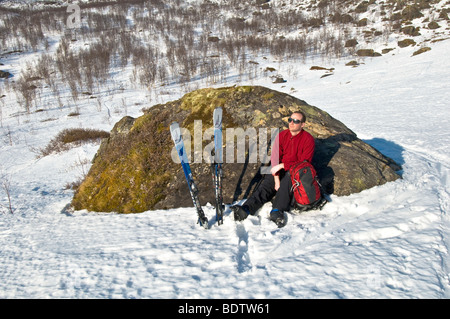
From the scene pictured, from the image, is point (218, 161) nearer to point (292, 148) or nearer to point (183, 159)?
point (183, 159)

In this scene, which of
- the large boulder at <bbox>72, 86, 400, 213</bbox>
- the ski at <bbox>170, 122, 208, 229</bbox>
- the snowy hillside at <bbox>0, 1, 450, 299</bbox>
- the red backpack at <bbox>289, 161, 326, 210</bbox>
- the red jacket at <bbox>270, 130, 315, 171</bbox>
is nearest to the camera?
the snowy hillside at <bbox>0, 1, 450, 299</bbox>

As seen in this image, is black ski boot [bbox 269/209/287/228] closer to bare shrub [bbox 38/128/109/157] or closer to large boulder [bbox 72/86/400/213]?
large boulder [bbox 72/86/400/213]

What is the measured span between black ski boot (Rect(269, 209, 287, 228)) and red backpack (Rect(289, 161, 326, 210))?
1.05ft

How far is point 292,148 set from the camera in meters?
3.78

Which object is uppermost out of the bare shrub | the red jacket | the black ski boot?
the red jacket

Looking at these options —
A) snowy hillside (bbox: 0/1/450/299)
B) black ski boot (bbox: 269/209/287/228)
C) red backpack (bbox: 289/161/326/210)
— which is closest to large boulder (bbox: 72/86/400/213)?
snowy hillside (bbox: 0/1/450/299)

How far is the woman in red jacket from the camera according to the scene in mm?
3570

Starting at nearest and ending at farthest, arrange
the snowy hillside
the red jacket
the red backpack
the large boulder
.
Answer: the snowy hillside, the red backpack, the red jacket, the large boulder

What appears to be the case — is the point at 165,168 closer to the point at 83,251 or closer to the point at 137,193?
the point at 137,193

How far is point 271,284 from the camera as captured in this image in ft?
7.45

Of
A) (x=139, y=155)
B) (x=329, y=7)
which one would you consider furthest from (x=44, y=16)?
(x=139, y=155)

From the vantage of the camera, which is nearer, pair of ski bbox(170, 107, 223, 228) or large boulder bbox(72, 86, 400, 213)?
pair of ski bbox(170, 107, 223, 228)

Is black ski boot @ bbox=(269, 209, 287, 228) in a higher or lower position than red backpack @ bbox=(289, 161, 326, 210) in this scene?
lower

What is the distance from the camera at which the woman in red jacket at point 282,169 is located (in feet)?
11.7
